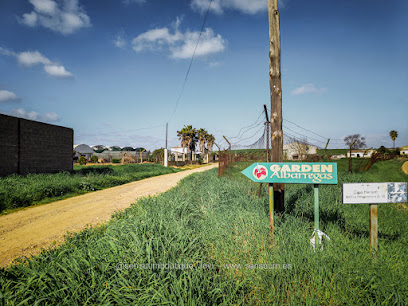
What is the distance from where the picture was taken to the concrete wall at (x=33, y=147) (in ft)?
34.3

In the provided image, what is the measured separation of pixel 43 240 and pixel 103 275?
310 cm

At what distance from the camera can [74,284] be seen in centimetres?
218

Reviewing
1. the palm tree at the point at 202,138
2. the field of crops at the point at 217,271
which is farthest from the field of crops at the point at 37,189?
the palm tree at the point at 202,138

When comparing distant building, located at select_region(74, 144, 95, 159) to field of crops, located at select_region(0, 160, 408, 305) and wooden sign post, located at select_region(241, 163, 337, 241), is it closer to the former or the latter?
field of crops, located at select_region(0, 160, 408, 305)

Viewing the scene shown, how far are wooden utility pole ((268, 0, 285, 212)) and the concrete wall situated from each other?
12467 millimetres

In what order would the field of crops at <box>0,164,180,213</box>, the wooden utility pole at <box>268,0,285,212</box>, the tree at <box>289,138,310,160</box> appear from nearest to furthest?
1. the wooden utility pole at <box>268,0,285,212</box>
2. the field of crops at <box>0,164,180,213</box>
3. the tree at <box>289,138,310,160</box>

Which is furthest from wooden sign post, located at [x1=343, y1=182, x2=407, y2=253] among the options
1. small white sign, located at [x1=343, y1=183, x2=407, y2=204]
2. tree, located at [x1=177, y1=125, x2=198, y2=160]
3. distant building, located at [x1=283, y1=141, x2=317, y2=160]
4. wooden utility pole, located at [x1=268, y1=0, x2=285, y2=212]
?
tree, located at [x1=177, y1=125, x2=198, y2=160]

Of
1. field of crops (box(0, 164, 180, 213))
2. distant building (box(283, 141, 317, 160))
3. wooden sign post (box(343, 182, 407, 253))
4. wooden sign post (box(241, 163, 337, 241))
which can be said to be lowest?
field of crops (box(0, 164, 180, 213))

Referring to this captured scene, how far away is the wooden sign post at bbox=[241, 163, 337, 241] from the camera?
333cm

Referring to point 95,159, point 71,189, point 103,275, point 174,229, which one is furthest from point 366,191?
point 95,159

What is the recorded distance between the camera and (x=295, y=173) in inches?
136

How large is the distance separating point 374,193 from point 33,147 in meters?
15.0

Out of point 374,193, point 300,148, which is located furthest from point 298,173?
point 300,148

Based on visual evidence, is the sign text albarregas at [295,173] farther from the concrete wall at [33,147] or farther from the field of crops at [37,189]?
the concrete wall at [33,147]
